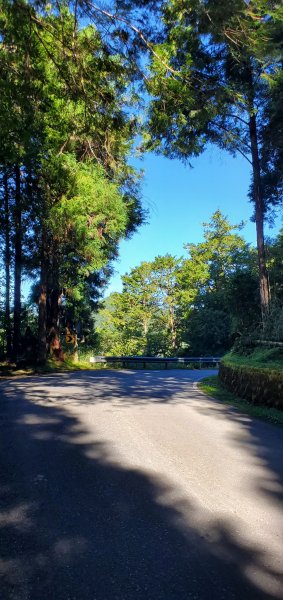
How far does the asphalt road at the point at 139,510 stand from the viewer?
2.62 m

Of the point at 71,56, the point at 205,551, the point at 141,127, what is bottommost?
the point at 205,551

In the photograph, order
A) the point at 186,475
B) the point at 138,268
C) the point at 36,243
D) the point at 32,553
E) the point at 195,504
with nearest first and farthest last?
the point at 32,553, the point at 195,504, the point at 186,475, the point at 36,243, the point at 138,268

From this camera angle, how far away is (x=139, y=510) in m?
3.62

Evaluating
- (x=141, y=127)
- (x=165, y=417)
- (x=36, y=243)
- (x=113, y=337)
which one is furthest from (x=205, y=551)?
(x=113, y=337)

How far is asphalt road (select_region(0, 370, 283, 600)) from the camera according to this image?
262 cm

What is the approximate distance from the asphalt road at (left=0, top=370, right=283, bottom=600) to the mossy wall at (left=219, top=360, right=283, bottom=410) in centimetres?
154

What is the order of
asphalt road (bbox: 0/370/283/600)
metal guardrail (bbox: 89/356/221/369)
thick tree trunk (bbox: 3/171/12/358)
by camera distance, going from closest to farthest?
1. asphalt road (bbox: 0/370/283/600)
2. thick tree trunk (bbox: 3/171/12/358)
3. metal guardrail (bbox: 89/356/221/369)

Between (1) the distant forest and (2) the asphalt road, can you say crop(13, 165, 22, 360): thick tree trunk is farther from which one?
(2) the asphalt road

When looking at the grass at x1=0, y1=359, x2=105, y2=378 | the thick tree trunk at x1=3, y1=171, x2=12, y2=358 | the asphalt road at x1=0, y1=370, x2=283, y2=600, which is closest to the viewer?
the asphalt road at x1=0, y1=370, x2=283, y2=600

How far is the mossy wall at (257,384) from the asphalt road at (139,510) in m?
1.54

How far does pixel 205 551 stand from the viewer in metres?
2.99

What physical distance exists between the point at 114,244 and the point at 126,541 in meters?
19.8

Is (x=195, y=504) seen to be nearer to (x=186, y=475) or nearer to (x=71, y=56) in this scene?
(x=186, y=475)

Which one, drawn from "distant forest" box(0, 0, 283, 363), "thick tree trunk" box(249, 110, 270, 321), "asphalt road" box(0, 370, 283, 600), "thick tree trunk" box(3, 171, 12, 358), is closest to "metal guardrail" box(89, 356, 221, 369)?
"distant forest" box(0, 0, 283, 363)
